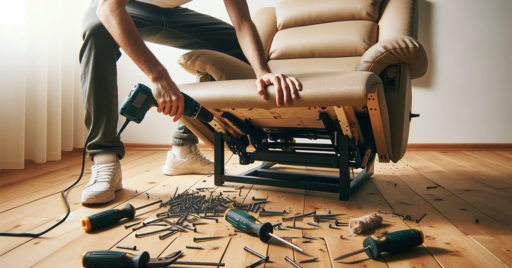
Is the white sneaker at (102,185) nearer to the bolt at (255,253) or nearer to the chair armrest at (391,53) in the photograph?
the bolt at (255,253)

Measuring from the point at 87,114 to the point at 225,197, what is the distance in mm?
676

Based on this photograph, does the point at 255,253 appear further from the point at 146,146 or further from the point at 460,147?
the point at 460,147

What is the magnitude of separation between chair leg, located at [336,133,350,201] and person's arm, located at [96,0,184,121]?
2.08ft

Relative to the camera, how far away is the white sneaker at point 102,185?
4.09 feet

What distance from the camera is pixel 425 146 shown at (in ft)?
9.41

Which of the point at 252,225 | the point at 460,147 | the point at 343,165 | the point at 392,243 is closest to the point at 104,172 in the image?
the point at 252,225

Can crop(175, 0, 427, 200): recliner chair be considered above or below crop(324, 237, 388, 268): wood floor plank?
above

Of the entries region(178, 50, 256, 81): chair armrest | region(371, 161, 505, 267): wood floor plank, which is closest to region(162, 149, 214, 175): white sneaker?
region(178, 50, 256, 81): chair armrest

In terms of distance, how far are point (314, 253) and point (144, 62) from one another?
0.78 metres

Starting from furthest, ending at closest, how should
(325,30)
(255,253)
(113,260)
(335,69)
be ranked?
1. (325,30)
2. (335,69)
3. (255,253)
4. (113,260)

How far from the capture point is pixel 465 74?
2785 mm

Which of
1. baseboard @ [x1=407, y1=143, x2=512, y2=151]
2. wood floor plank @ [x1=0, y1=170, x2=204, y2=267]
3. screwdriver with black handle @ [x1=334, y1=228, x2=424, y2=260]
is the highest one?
baseboard @ [x1=407, y1=143, x2=512, y2=151]

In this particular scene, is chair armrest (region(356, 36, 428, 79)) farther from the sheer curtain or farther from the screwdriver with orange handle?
the sheer curtain

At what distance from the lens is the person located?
106 cm
